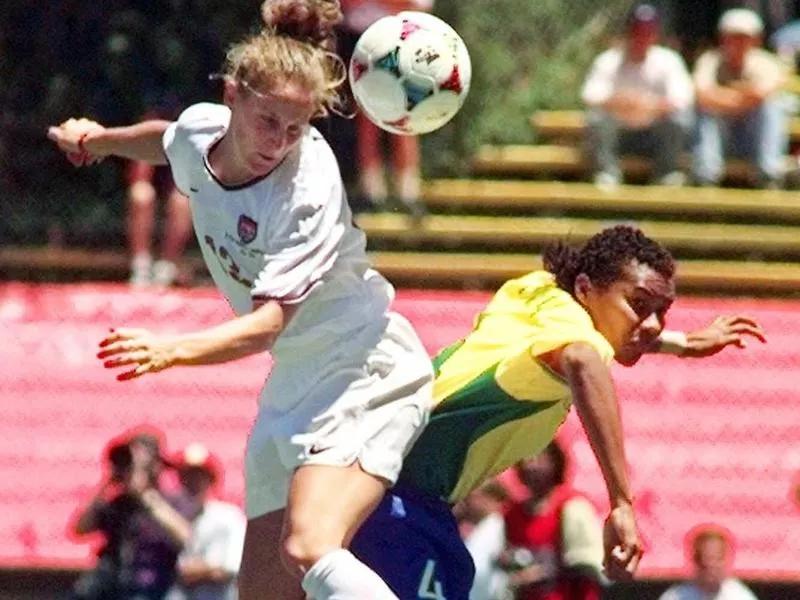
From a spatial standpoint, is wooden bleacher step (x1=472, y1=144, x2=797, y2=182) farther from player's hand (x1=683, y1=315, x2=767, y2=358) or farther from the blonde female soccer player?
the blonde female soccer player

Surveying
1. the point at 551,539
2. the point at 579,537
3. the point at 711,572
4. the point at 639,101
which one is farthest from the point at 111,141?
the point at 639,101

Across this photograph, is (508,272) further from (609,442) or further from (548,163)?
(609,442)

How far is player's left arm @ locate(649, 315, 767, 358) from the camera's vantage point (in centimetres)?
714

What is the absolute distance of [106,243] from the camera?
14672mm

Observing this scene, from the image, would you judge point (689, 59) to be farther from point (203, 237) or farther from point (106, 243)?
point (203, 237)

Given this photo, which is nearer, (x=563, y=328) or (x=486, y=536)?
(x=563, y=328)

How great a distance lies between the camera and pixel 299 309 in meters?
6.49

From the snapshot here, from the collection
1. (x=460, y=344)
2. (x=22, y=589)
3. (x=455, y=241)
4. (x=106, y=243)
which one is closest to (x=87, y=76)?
(x=106, y=243)

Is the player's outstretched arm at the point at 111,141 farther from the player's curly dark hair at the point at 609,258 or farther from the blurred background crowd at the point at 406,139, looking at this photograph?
the blurred background crowd at the point at 406,139

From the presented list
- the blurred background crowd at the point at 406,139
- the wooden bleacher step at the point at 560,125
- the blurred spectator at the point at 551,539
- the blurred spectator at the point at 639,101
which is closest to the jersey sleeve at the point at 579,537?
the blurred spectator at the point at 551,539

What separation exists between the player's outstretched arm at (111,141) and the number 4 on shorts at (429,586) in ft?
4.30

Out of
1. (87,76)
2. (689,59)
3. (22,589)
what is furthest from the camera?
(689,59)

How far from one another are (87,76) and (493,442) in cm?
877

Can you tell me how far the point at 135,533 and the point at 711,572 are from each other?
240 cm
